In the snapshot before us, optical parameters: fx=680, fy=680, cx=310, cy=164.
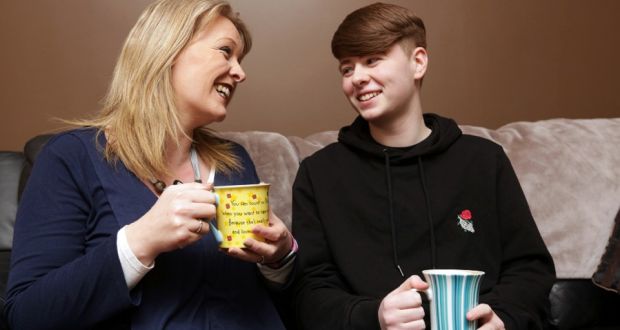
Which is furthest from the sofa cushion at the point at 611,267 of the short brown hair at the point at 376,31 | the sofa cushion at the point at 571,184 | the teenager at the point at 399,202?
the short brown hair at the point at 376,31

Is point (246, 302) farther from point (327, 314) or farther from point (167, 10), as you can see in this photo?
point (167, 10)

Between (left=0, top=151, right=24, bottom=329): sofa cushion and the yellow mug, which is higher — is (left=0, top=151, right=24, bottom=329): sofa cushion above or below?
below

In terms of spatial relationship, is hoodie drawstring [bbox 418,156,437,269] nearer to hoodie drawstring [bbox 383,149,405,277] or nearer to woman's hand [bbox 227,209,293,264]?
hoodie drawstring [bbox 383,149,405,277]

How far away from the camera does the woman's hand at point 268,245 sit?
1.15 m

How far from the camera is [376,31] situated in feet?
5.12

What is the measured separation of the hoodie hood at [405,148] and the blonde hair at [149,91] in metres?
0.46

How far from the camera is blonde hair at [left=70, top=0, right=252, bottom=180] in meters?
1.33

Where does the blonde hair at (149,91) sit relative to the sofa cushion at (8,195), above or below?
above

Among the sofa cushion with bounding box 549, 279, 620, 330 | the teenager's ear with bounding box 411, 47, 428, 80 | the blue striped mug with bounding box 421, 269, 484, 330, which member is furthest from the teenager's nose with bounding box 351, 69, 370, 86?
the sofa cushion with bounding box 549, 279, 620, 330

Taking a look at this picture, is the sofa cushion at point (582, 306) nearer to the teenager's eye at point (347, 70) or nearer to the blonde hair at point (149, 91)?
the teenager's eye at point (347, 70)

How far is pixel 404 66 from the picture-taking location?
5.25 feet

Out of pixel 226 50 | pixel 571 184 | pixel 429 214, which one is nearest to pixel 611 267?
pixel 571 184

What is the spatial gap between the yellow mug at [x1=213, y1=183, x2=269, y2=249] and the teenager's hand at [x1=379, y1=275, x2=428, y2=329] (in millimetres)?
269

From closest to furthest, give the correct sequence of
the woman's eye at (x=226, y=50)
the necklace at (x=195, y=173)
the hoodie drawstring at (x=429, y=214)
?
the necklace at (x=195, y=173) < the woman's eye at (x=226, y=50) < the hoodie drawstring at (x=429, y=214)
